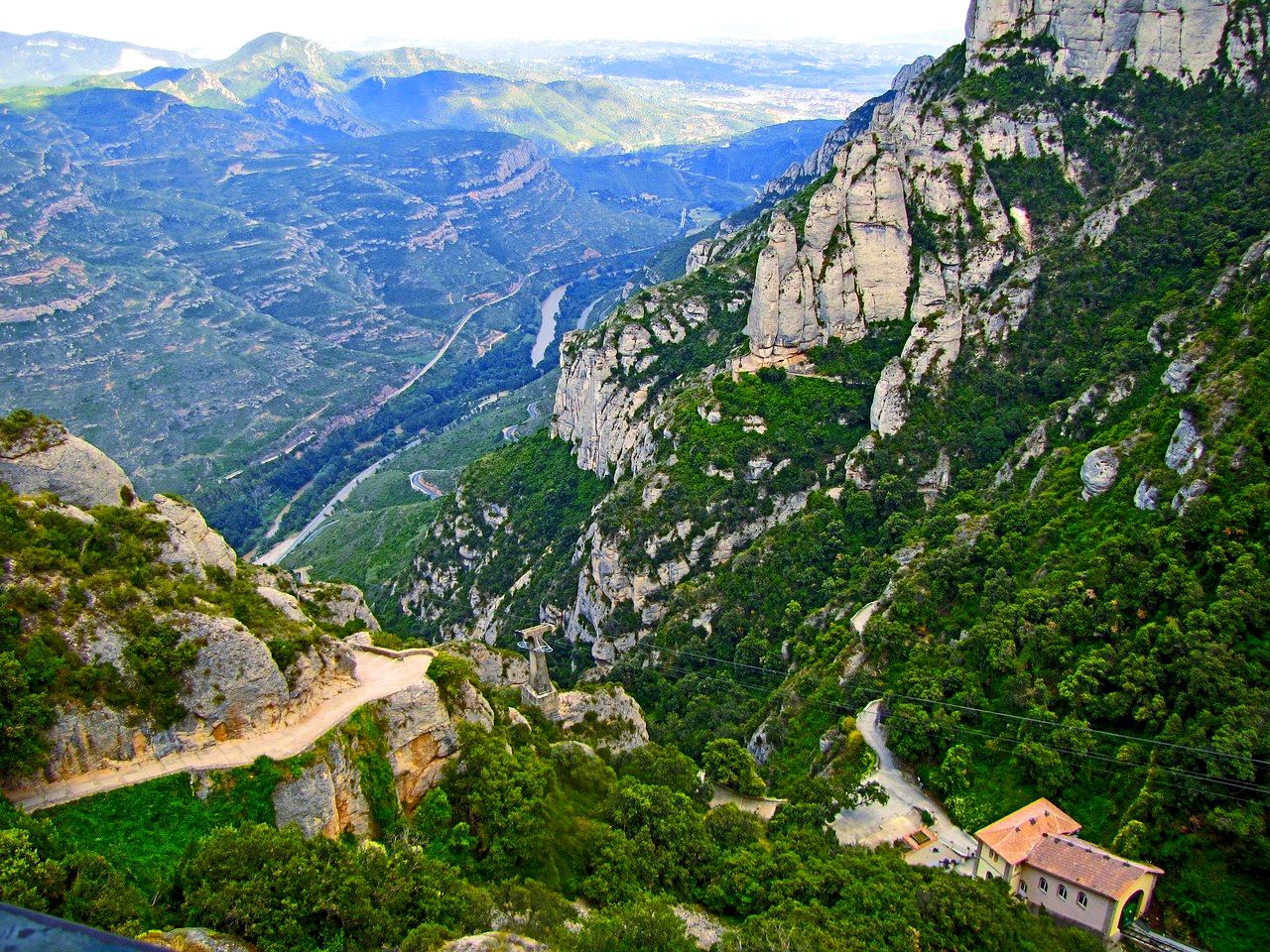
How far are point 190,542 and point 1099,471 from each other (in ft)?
177

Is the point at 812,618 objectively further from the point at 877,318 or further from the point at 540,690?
the point at 877,318

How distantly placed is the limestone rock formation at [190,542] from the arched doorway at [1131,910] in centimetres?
4160

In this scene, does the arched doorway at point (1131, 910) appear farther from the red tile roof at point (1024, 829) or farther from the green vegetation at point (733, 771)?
the green vegetation at point (733, 771)

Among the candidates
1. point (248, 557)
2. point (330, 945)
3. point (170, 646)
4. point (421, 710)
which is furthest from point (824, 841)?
point (248, 557)

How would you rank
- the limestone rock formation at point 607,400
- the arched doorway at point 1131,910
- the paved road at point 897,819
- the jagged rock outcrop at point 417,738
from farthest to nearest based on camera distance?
the limestone rock formation at point 607,400 → the paved road at point 897,819 → the jagged rock outcrop at point 417,738 → the arched doorway at point 1131,910

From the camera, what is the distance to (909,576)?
66.8 meters

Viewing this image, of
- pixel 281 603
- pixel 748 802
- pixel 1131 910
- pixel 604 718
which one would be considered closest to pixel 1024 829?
pixel 1131 910

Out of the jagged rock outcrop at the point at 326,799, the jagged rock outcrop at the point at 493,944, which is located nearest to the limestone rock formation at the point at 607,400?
the jagged rock outcrop at the point at 326,799

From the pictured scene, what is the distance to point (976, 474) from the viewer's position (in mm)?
79250

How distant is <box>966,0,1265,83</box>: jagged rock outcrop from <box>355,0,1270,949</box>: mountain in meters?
0.30

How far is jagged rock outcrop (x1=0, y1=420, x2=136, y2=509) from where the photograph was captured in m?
40.7

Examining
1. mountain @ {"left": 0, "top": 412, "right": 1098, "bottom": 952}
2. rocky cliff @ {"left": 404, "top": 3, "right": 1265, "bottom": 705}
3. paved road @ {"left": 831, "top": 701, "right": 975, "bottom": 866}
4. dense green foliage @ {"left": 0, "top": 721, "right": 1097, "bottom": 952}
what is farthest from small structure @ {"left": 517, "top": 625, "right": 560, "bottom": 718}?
rocky cliff @ {"left": 404, "top": 3, "right": 1265, "bottom": 705}

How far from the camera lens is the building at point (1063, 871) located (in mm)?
38156

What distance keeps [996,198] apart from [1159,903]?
7231cm
